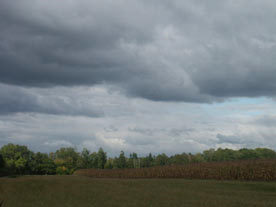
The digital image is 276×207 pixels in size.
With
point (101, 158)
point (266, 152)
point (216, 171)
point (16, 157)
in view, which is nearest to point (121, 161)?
point (101, 158)

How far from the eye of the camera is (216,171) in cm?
3403

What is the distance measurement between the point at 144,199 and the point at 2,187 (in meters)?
17.2

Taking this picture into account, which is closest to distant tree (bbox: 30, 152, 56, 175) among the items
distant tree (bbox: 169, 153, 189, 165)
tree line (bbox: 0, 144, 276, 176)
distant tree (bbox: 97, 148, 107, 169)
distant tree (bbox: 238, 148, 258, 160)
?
tree line (bbox: 0, 144, 276, 176)

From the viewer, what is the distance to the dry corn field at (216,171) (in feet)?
96.8

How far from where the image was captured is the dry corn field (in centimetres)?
2950

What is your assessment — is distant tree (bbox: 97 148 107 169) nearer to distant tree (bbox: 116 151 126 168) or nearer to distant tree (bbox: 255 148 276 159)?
distant tree (bbox: 116 151 126 168)

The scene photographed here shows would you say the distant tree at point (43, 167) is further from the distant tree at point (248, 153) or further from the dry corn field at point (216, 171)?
the distant tree at point (248, 153)

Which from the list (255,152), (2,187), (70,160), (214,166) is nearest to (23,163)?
(70,160)

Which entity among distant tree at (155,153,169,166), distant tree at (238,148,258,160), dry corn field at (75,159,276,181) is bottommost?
dry corn field at (75,159,276,181)

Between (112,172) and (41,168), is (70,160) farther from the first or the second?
(112,172)

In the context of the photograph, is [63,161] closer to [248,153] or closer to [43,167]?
[43,167]

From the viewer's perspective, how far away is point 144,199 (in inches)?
728

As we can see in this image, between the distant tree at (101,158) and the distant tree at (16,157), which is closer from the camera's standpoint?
the distant tree at (16,157)

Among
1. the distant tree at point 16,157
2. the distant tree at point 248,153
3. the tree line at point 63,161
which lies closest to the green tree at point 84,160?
the tree line at point 63,161
